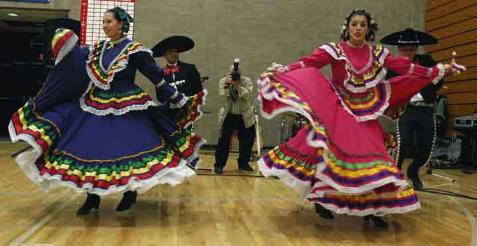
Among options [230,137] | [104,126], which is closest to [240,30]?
[230,137]

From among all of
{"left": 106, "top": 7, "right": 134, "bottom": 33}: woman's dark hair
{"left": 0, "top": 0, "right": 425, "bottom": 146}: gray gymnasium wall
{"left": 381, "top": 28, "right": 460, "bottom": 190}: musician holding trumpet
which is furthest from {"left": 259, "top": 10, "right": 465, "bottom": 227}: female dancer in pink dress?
{"left": 0, "top": 0, "right": 425, "bottom": 146}: gray gymnasium wall

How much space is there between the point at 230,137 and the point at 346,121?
9.64ft

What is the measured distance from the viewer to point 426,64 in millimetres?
4500

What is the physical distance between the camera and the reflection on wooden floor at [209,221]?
2.67 meters

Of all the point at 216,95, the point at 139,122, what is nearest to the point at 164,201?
the point at 139,122

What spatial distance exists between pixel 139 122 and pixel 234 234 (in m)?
0.99

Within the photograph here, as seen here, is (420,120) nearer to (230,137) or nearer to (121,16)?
(230,137)

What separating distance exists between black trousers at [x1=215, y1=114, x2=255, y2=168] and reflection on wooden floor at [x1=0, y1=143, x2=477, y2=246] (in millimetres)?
1267

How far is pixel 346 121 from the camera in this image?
3.02 metres

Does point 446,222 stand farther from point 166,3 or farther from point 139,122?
point 166,3

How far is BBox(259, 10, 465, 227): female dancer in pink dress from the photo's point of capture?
9.38 feet

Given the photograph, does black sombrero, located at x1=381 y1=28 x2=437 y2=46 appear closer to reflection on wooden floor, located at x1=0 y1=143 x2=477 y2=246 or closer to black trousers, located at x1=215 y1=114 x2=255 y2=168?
reflection on wooden floor, located at x1=0 y1=143 x2=477 y2=246

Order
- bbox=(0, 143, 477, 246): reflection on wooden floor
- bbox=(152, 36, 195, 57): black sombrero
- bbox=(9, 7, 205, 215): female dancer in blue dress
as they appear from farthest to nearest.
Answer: bbox=(152, 36, 195, 57): black sombrero, bbox=(9, 7, 205, 215): female dancer in blue dress, bbox=(0, 143, 477, 246): reflection on wooden floor

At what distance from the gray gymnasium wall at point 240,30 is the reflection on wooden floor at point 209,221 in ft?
14.6
